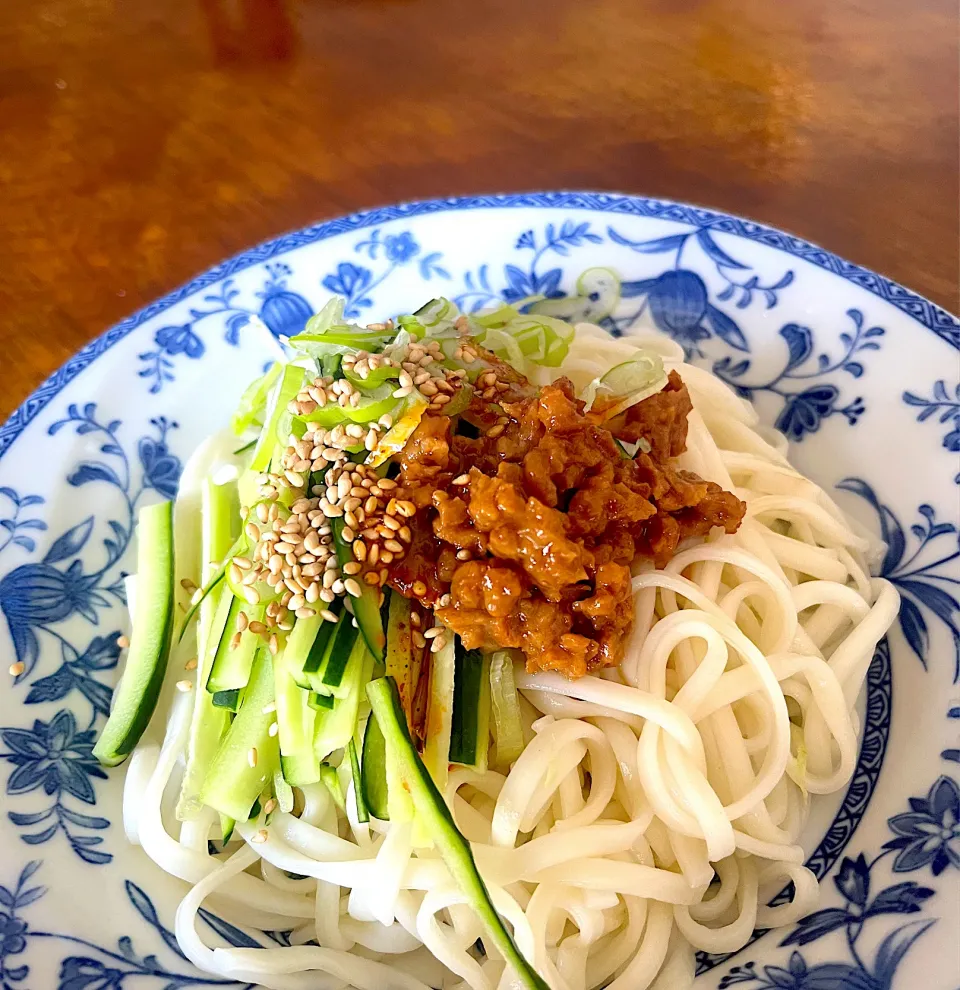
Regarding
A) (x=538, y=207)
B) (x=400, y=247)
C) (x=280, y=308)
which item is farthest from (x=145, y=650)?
(x=538, y=207)

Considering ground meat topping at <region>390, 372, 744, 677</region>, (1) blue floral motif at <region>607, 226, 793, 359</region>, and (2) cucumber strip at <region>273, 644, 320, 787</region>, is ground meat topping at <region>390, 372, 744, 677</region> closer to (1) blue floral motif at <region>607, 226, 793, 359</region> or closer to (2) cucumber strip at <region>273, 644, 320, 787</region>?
(2) cucumber strip at <region>273, 644, 320, 787</region>

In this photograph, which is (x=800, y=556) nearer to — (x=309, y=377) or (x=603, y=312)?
(x=603, y=312)

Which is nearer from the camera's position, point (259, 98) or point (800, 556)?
point (800, 556)

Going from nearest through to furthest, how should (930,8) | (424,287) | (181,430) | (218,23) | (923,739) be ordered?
1. (923,739)
2. (181,430)
3. (424,287)
4. (930,8)
5. (218,23)

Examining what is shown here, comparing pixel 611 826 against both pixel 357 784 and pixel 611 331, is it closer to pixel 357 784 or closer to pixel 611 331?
pixel 357 784

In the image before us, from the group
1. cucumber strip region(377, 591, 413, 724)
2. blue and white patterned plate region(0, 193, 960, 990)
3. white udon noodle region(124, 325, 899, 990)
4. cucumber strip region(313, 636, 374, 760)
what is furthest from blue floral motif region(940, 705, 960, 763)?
cucumber strip region(313, 636, 374, 760)

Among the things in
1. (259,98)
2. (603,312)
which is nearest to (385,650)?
(603,312)

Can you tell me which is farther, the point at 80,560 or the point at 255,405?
the point at 255,405

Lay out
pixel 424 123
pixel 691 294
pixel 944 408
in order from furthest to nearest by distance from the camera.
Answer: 1. pixel 424 123
2. pixel 691 294
3. pixel 944 408
